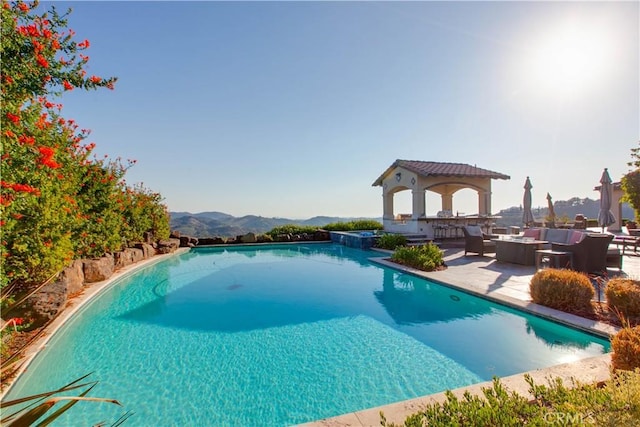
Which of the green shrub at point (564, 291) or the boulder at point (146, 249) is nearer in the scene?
the green shrub at point (564, 291)

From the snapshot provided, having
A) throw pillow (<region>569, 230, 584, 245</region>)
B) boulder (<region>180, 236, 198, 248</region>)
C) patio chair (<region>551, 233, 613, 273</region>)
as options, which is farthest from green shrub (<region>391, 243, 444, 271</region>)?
boulder (<region>180, 236, 198, 248</region>)

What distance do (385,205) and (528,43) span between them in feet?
39.1

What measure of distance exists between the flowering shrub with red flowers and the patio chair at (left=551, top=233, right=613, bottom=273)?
11571mm

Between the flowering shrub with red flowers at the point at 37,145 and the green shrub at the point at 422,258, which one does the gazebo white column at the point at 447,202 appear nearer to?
the green shrub at the point at 422,258

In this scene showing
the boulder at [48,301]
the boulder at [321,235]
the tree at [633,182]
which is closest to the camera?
the boulder at [48,301]

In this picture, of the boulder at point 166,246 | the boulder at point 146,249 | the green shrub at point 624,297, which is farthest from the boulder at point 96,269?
the green shrub at point 624,297

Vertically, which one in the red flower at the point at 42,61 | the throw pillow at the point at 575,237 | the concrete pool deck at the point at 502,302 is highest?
the red flower at the point at 42,61

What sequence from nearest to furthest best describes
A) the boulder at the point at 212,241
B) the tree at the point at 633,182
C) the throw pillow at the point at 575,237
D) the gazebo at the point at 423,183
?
1. the tree at the point at 633,182
2. the throw pillow at the point at 575,237
3. the gazebo at the point at 423,183
4. the boulder at the point at 212,241

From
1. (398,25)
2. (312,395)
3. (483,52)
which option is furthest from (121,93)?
(483,52)

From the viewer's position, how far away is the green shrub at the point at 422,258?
967 centimetres

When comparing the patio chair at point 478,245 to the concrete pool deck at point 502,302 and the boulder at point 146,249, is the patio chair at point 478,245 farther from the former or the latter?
the boulder at point 146,249

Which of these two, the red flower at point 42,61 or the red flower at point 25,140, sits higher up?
the red flower at point 42,61

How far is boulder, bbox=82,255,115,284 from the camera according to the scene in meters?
8.38

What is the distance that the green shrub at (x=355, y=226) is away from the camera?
2114 cm
